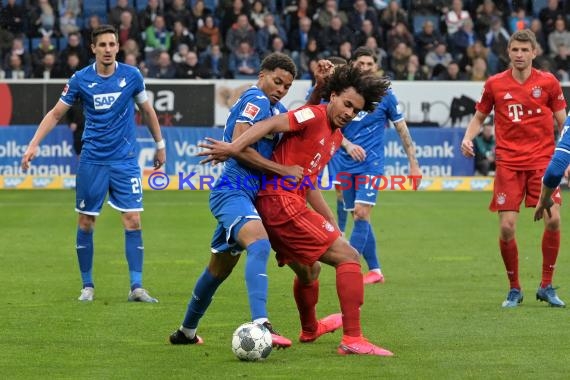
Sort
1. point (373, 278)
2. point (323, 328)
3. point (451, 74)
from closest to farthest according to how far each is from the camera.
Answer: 1. point (323, 328)
2. point (373, 278)
3. point (451, 74)

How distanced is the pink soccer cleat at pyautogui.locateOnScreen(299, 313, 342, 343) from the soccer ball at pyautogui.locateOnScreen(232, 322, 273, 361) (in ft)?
3.21

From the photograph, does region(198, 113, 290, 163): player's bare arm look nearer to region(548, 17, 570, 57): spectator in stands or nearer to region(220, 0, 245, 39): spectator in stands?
region(220, 0, 245, 39): spectator in stands

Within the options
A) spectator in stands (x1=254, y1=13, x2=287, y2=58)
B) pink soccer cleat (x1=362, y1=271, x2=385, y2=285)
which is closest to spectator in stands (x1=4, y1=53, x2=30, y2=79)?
spectator in stands (x1=254, y1=13, x2=287, y2=58)

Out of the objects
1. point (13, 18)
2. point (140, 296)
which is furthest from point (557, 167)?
point (13, 18)

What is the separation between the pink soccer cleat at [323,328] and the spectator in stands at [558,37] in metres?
23.1

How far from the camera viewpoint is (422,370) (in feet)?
24.6

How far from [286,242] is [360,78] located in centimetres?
114

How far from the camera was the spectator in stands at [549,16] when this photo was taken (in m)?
31.5

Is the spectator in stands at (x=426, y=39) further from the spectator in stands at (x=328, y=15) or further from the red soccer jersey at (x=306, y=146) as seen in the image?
the red soccer jersey at (x=306, y=146)

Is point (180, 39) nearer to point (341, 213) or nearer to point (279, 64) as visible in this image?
point (341, 213)

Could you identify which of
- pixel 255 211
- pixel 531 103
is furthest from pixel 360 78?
pixel 531 103

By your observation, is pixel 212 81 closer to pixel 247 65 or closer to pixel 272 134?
pixel 247 65

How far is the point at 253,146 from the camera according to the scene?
8.38 metres

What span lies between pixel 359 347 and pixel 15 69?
70.3 feet
